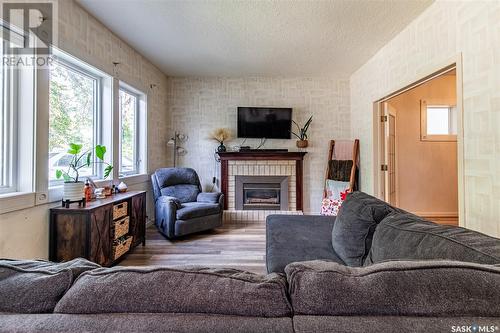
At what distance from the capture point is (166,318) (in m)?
0.54

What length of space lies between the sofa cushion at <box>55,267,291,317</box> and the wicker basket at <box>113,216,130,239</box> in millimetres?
2115

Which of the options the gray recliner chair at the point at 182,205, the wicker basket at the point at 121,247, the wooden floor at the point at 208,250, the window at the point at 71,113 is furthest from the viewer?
the gray recliner chair at the point at 182,205

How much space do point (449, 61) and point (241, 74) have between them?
3124mm

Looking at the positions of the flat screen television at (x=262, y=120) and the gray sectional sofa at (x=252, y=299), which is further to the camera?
the flat screen television at (x=262, y=120)

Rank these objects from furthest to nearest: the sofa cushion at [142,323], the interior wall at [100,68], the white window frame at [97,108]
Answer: the white window frame at [97,108] → the interior wall at [100,68] → the sofa cushion at [142,323]

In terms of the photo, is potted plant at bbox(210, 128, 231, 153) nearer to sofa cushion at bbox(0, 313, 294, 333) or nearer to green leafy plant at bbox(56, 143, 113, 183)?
green leafy plant at bbox(56, 143, 113, 183)

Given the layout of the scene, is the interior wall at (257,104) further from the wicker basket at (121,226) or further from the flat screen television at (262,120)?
the wicker basket at (121,226)

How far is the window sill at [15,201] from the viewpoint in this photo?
175cm

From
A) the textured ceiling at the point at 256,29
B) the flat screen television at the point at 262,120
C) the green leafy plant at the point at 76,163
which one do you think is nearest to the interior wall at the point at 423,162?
the textured ceiling at the point at 256,29

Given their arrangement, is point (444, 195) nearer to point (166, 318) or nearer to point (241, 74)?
point (241, 74)

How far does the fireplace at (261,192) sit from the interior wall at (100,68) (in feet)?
5.07

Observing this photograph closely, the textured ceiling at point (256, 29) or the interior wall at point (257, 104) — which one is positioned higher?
the textured ceiling at point (256, 29)

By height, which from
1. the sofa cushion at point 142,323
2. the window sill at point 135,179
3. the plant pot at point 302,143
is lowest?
the sofa cushion at point 142,323

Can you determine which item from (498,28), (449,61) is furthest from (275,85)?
(498,28)
